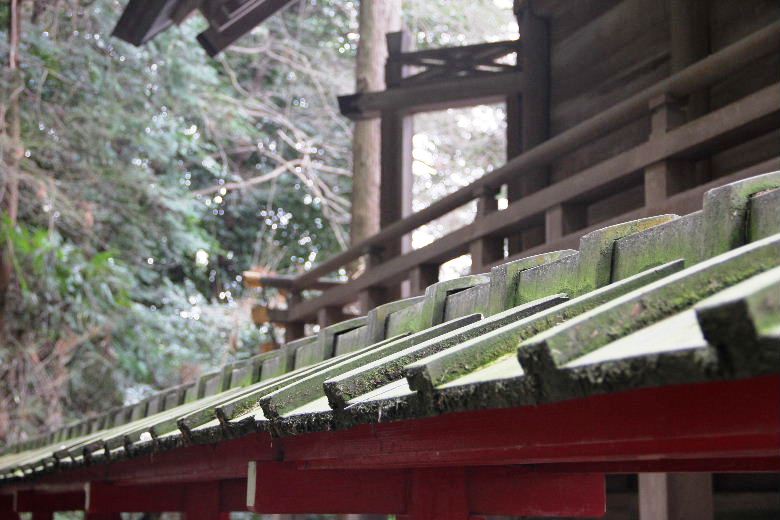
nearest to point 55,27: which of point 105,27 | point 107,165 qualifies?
point 105,27

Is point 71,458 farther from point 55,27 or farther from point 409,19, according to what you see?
point 409,19

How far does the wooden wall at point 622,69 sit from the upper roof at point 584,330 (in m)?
2.60

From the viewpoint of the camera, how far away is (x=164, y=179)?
1530 cm

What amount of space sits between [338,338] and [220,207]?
15.0m

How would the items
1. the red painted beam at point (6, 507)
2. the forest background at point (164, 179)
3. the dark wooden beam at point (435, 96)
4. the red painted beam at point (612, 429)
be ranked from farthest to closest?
the forest background at point (164, 179), the dark wooden beam at point (435, 96), the red painted beam at point (6, 507), the red painted beam at point (612, 429)

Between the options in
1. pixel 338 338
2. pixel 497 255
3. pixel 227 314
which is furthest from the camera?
pixel 227 314

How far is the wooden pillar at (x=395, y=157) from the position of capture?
8219 millimetres

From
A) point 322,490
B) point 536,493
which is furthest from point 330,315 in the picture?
point 536,493

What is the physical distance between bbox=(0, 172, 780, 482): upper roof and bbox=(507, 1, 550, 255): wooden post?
4.13 metres

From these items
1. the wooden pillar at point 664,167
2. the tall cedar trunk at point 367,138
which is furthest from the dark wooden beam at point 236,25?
the wooden pillar at point 664,167

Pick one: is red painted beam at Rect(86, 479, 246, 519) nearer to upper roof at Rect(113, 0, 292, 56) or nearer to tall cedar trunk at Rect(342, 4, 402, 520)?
upper roof at Rect(113, 0, 292, 56)

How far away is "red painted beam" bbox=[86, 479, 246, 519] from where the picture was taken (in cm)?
401

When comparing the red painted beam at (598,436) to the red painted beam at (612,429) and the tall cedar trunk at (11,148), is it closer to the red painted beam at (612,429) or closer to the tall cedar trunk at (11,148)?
the red painted beam at (612,429)

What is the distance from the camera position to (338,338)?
347 cm
